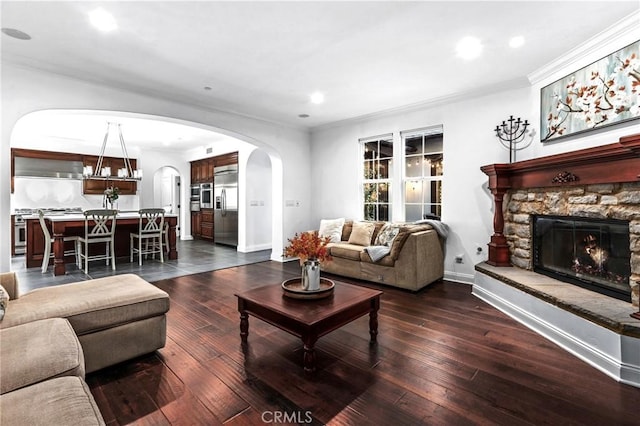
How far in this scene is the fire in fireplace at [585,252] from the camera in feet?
8.64

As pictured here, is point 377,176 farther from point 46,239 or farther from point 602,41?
point 46,239

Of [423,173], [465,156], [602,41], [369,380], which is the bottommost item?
[369,380]

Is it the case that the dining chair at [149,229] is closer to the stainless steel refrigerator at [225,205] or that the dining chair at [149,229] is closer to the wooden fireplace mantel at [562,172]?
the stainless steel refrigerator at [225,205]

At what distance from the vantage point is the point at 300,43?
2.85 m

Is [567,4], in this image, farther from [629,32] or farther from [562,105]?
[562,105]

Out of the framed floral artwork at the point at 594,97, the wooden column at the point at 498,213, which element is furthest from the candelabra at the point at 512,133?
the wooden column at the point at 498,213

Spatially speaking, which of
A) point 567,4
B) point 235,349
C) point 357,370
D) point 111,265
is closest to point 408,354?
point 357,370

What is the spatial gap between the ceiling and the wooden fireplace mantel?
3.57 ft

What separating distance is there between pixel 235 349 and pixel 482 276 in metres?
2.94

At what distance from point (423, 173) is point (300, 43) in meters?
2.89

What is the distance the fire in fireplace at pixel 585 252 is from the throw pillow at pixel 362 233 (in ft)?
7.03

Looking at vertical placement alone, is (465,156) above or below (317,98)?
below

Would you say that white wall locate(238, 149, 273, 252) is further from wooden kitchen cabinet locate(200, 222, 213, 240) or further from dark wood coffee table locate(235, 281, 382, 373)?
dark wood coffee table locate(235, 281, 382, 373)

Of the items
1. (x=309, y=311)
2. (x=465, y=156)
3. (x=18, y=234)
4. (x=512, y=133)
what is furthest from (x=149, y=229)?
(x=512, y=133)
